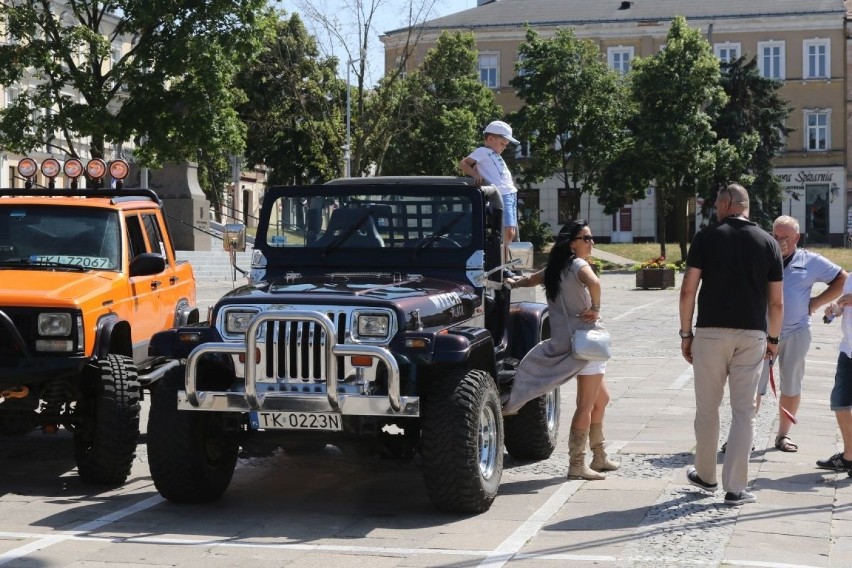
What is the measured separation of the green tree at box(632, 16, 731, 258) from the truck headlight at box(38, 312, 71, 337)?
158ft

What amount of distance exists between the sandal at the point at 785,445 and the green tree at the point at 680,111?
45638 mm

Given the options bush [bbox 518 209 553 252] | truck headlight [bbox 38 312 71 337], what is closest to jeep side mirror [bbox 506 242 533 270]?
truck headlight [bbox 38 312 71 337]

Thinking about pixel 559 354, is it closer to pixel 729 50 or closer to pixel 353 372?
pixel 353 372

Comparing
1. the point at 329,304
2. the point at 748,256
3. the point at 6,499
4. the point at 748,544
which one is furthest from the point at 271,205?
the point at 748,544

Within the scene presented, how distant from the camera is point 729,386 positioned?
8070 millimetres

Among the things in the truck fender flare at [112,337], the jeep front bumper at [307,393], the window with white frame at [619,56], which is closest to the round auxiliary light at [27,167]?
the truck fender flare at [112,337]

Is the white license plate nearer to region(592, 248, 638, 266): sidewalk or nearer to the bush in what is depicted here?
region(592, 248, 638, 266): sidewalk

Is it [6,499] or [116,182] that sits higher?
[116,182]

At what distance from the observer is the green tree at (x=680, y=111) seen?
55.4 meters

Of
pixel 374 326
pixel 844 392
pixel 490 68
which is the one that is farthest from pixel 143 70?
pixel 490 68

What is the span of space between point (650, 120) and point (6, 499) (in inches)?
1961

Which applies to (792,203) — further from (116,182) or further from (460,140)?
(116,182)

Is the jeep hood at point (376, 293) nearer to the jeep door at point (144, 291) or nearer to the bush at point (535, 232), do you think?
the jeep door at point (144, 291)

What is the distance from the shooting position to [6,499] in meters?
8.45
